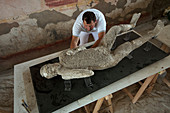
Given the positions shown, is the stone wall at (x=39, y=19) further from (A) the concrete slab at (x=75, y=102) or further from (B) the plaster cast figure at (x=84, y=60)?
(B) the plaster cast figure at (x=84, y=60)

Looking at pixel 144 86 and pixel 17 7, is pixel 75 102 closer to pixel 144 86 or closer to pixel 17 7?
Answer: pixel 144 86

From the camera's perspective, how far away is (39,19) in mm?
2820

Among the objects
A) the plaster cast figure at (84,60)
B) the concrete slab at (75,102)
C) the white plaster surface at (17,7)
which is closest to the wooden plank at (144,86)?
the concrete slab at (75,102)

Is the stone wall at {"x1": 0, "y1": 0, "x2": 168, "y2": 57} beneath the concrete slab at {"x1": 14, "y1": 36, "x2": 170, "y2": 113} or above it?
above

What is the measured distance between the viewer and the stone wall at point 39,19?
255cm

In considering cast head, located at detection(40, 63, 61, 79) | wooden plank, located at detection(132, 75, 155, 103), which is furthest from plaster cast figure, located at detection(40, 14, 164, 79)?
wooden plank, located at detection(132, 75, 155, 103)

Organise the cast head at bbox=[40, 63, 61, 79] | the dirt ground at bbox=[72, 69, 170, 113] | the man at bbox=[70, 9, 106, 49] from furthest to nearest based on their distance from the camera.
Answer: the dirt ground at bbox=[72, 69, 170, 113], the man at bbox=[70, 9, 106, 49], the cast head at bbox=[40, 63, 61, 79]

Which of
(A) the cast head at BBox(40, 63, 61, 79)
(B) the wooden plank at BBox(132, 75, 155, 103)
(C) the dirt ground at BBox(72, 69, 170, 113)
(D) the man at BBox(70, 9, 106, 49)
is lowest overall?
(C) the dirt ground at BBox(72, 69, 170, 113)

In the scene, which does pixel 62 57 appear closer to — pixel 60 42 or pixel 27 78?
pixel 27 78

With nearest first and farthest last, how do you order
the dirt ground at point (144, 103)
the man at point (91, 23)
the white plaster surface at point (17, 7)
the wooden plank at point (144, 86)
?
the man at point (91, 23)
the wooden plank at point (144, 86)
the white plaster surface at point (17, 7)
the dirt ground at point (144, 103)

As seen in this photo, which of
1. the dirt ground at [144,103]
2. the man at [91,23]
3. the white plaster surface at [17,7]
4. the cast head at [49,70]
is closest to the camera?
the cast head at [49,70]

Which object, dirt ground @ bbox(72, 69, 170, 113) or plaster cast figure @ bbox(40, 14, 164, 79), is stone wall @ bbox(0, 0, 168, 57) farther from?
dirt ground @ bbox(72, 69, 170, 113)

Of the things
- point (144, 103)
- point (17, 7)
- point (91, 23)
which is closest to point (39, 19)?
point (17, 7)

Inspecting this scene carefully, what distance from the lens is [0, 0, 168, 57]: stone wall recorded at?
2.55 m
